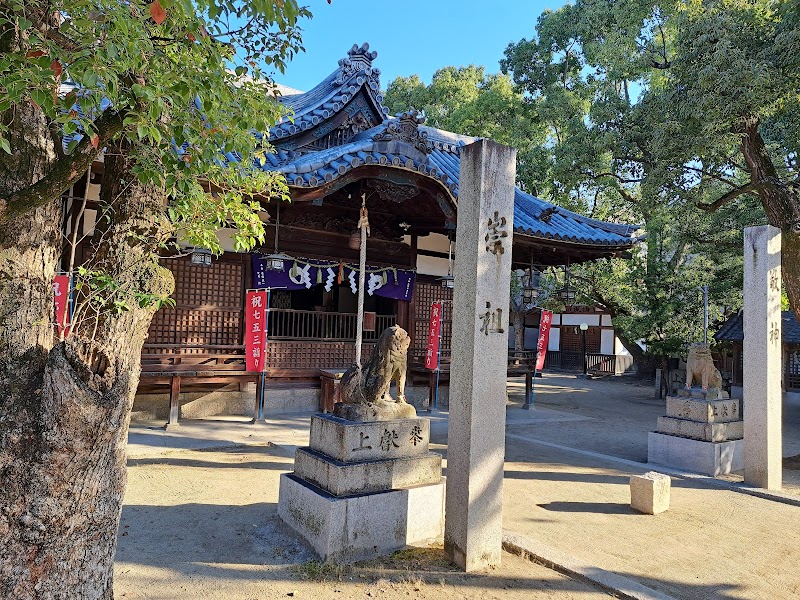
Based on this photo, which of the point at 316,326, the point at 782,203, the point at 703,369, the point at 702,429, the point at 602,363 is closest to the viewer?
the point at 702,429

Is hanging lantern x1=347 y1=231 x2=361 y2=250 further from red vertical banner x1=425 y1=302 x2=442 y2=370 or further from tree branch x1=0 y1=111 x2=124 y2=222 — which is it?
tree branch x1=0 y1=111 x2=124 y2=222

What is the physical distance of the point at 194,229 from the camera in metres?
4.50

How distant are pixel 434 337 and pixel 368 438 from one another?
8001 mm

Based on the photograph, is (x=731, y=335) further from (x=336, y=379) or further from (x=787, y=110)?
(x=336, y=379)

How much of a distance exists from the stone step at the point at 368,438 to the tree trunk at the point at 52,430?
2392 mm

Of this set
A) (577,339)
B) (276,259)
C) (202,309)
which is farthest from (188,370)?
(577,339)

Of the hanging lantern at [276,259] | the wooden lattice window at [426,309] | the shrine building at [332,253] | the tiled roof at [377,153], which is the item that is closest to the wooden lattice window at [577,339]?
the shrine building at [332,253]

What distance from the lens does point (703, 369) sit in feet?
32.1

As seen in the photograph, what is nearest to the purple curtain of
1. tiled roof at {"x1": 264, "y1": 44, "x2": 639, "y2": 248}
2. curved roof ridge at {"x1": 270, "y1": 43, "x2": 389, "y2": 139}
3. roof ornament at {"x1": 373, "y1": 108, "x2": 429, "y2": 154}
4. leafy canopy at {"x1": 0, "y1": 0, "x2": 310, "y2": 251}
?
tiled roof at {"x1": 264, "y1": 44, "x2": 639, "y2": 248}

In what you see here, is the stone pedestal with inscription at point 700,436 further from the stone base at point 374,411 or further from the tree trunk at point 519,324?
the tree trunk at point 519,324

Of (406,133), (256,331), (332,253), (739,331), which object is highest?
(406,133)

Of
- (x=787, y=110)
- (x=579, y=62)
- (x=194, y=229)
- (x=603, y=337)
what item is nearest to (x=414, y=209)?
(x=787, y=110)

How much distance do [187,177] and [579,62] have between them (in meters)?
21.8

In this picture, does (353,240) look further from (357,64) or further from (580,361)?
(580,361)
